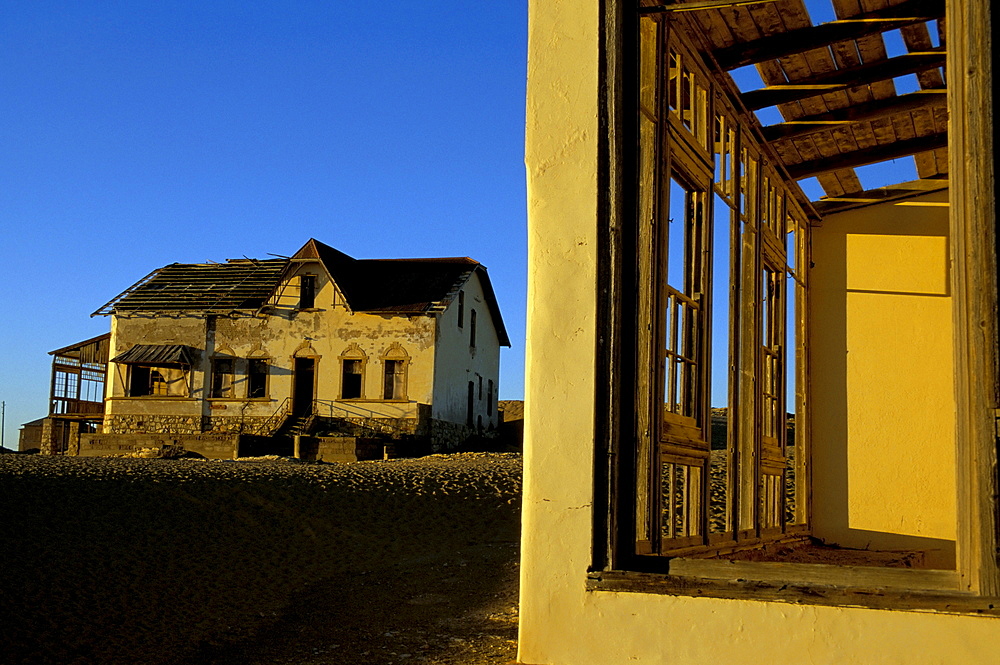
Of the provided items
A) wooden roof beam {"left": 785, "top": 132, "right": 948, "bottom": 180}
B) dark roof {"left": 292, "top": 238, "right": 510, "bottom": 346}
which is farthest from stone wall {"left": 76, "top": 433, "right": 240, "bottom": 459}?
wooden roof beam {"left": 785, "top": 132, "right": 948, "bottom": 180}

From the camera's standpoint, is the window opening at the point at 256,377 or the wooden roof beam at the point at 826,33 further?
the window opening at the point at 256,377

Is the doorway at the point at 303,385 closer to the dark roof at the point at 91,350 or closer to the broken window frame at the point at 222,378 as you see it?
the broken window frame at the point at 222,378

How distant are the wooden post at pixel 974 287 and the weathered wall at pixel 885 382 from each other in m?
5.30

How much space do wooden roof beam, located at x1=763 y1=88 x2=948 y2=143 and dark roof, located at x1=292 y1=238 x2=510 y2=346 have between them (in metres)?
19.8

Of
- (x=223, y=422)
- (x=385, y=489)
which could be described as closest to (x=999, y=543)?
(x=385, y=489)

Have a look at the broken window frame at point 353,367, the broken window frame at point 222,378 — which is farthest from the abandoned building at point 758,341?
the broken window frame at point 222,378

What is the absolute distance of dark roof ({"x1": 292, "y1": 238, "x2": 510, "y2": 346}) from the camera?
2727cm

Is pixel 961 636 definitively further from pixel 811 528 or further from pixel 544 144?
pixel 811 528

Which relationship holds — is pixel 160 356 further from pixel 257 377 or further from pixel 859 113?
pixel 859 113

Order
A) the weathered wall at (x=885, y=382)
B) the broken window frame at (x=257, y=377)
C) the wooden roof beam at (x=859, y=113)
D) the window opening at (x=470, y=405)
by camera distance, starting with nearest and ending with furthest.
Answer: the wooden roof beam at (x=859, y=113) → the weathered wall at (x=885, y=382) → the broken window frame at (x=257, y=377) → the window opening at (x=470, y=405)

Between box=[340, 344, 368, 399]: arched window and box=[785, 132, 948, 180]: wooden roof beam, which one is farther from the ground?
box=[785, 132, 948, 180]: wooden roof beam

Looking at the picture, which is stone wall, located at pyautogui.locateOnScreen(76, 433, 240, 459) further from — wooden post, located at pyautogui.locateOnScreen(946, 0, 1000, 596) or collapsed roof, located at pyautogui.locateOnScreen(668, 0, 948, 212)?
wooden post, located at pyautogui.locateOnScreen(946, 0, 1000, 596)

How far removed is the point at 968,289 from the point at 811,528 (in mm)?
5806

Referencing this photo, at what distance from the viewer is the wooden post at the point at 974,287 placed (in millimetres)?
3172
